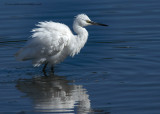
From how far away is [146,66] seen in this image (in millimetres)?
10914

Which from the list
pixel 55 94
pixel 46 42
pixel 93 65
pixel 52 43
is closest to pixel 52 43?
pixel 52 43

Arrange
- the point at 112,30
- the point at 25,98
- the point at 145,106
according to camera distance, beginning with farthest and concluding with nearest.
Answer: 1. the point at 112,30
2. the point at 25,98
3. the point at 145,106

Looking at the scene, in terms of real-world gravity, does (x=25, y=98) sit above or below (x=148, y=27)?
below

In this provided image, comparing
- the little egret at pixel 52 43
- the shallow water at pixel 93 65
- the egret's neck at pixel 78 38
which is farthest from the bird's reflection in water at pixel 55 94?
the egret's neck at pixel 78 38

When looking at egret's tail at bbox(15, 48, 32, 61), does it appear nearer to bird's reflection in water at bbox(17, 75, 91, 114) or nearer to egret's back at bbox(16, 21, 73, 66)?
egret's back at bbox(16, 21, 73, 66)

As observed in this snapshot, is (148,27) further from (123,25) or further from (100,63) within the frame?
(100,63)

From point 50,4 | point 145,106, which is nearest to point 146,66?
point 145,106

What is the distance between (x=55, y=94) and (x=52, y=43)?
166 cm

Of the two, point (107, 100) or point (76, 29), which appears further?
point (76, 29)

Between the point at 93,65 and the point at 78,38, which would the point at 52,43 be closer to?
the point at 78,38

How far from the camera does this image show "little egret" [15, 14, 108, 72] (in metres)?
10.6

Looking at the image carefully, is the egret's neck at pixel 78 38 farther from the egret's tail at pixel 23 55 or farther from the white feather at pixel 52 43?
the egret's tail at pixel 23 55

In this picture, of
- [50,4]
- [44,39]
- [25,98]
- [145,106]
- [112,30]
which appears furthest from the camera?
[50,4]

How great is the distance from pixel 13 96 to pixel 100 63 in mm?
3035
